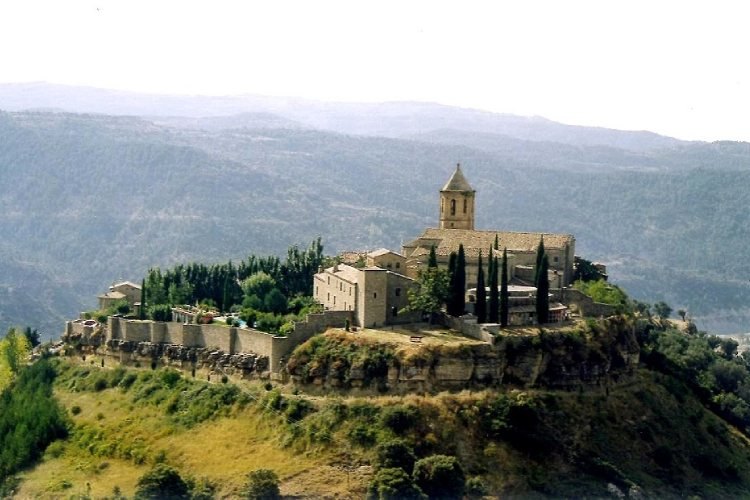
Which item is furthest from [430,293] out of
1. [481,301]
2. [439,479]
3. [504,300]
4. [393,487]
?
[393,487]

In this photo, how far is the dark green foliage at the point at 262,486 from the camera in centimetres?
5781

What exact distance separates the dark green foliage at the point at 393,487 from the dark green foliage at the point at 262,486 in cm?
442

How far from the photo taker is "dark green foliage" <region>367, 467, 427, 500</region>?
190 feet

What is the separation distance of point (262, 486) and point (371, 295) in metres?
14.3

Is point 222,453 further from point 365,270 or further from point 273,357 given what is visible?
point 365,270

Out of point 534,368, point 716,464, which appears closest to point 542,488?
point 534,368

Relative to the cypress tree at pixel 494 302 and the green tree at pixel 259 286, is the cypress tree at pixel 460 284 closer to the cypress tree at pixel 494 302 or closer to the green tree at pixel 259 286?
the cypress tree at pixel 494 302

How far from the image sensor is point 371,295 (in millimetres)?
68375

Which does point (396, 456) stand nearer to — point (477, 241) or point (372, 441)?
point (372, 441)

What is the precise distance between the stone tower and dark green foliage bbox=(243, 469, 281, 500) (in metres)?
33.9

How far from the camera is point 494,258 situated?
7262 cm

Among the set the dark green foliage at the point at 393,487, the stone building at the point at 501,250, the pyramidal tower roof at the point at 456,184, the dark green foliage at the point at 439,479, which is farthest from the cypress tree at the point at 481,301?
the pyramidal tower roof at the point at 456,184

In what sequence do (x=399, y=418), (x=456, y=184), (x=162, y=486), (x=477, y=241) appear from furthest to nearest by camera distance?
(x=456, y=184) < (x=477, y=241) < (x=399, y=418) < (x=162, y=486)

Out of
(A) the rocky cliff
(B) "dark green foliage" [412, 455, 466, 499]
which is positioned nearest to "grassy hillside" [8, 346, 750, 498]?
(A) the rocky cliff
